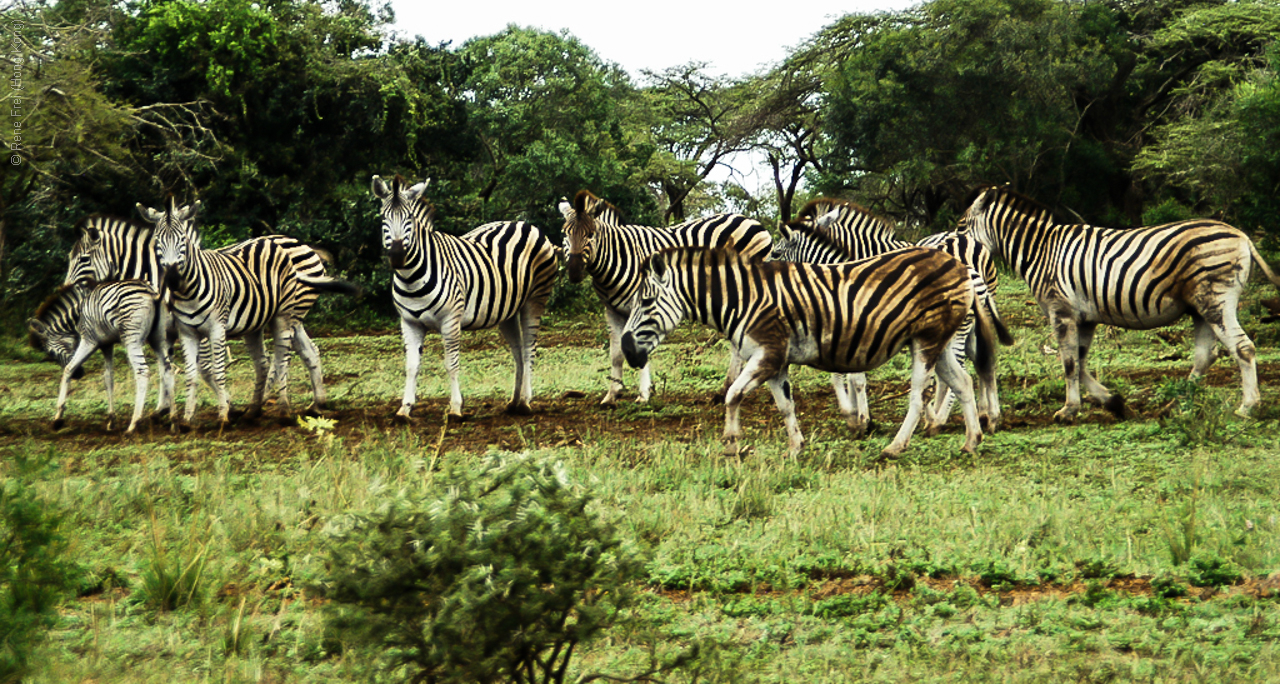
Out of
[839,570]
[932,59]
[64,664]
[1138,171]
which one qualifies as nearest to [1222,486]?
[839,570]

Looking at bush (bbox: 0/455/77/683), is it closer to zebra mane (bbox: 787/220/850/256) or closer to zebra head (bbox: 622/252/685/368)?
zebra head (bbox: 622/252/685/368)

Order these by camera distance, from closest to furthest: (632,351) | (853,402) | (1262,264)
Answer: (632,351) < (1262,264) < (853,402)

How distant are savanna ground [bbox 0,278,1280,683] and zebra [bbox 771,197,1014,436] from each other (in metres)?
0.38

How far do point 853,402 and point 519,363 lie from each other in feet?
14.1

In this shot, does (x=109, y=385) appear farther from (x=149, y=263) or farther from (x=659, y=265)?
(x=659, y=265)

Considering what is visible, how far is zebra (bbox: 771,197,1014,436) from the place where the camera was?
10148 mm

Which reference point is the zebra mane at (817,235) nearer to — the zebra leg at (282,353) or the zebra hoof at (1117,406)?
the zebra hoof at (1117,406)

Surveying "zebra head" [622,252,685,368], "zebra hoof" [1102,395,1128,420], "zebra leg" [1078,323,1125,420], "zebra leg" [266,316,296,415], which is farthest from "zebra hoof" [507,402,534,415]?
"zebra hoof" [1102,395,1128,420]

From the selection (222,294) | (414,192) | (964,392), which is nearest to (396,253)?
(414,192)

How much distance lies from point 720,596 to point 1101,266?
6749mm

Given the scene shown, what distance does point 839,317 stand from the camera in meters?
8.89

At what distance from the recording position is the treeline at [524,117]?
20938 mm

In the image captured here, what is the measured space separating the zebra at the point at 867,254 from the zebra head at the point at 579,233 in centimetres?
210

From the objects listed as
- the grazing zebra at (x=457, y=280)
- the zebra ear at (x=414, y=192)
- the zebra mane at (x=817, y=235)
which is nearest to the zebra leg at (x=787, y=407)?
the zebra mane at (x=817, y=235)
